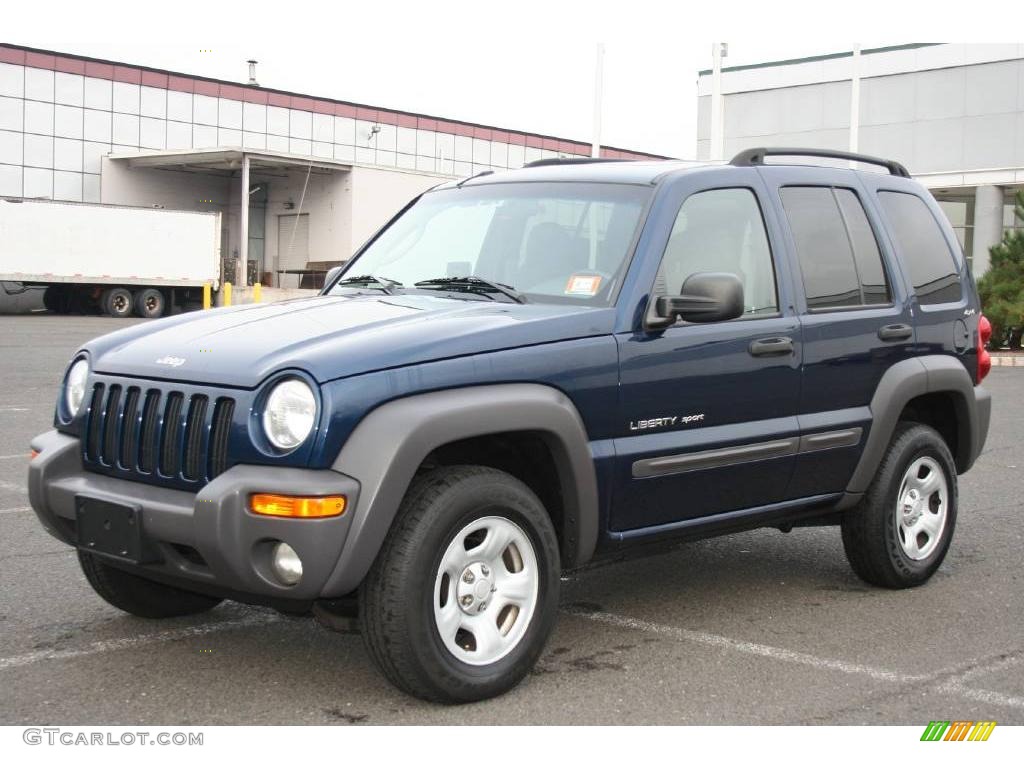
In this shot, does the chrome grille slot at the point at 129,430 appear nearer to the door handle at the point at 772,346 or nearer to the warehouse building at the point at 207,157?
the door handle at the point at 772,346

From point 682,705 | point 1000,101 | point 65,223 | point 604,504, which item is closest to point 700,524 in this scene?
point 604,504

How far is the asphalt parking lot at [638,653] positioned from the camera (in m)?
4.25

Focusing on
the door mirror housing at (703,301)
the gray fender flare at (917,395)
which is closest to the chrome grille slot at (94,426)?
the door mirror housing at (703,301)

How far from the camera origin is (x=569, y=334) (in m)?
4.61

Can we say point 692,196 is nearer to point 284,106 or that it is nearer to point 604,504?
point 604,504

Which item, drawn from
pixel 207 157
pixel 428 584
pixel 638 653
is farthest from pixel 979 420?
pixel 207 157

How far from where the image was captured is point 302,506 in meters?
3.93

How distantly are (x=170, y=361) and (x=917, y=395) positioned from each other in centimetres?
336

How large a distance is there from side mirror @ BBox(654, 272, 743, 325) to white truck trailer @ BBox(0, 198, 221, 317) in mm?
34445

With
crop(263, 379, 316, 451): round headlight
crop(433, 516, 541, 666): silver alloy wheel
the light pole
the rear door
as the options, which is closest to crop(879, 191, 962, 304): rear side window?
the rear door

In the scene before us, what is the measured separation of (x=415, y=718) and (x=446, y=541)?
1.85ft

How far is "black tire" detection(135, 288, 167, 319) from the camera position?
1534 inches

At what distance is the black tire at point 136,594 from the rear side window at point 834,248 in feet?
9.27

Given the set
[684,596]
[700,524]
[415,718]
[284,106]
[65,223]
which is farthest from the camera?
[284,106]
